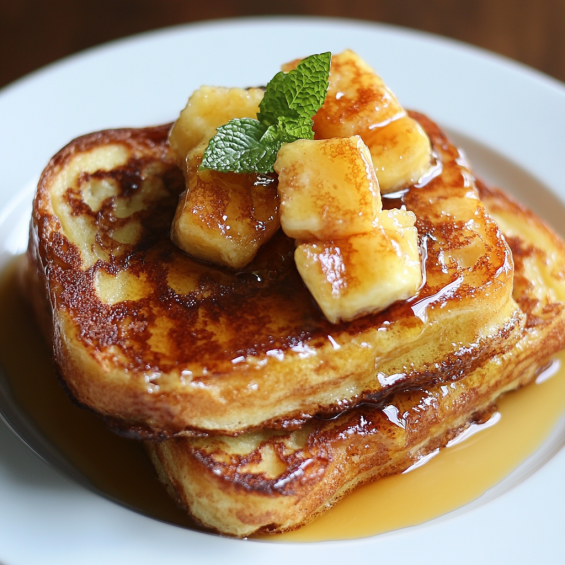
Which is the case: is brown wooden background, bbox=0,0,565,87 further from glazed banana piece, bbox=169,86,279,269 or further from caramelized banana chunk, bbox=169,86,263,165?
glazed banana piece, bbox=169,86,279,269

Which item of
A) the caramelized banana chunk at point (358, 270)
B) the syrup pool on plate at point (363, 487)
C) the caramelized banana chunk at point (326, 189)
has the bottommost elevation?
the syrup pool on plate at point (363, 487)

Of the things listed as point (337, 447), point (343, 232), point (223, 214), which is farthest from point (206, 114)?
point (337, 447)

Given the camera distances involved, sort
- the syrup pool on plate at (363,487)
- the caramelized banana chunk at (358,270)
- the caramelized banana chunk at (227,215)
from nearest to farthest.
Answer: the caramelized banana chunk at (358,270) < the caramelized banana chunk at (227,215) < the syrup pool on plate at (363,487)

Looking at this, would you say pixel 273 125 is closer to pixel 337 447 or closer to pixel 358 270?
pixel 358 270

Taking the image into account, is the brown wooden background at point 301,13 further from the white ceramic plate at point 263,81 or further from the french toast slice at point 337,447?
the french toast slice at point 337,447

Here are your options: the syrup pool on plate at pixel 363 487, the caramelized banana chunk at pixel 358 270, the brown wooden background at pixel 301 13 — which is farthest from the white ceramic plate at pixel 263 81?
the brown wooden background at pixel 301 13

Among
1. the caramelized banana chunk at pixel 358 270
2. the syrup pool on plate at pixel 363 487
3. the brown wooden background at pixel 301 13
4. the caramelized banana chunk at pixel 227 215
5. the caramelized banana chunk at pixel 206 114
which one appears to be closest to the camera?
the caramelized banana chunk at pixel 358 270
